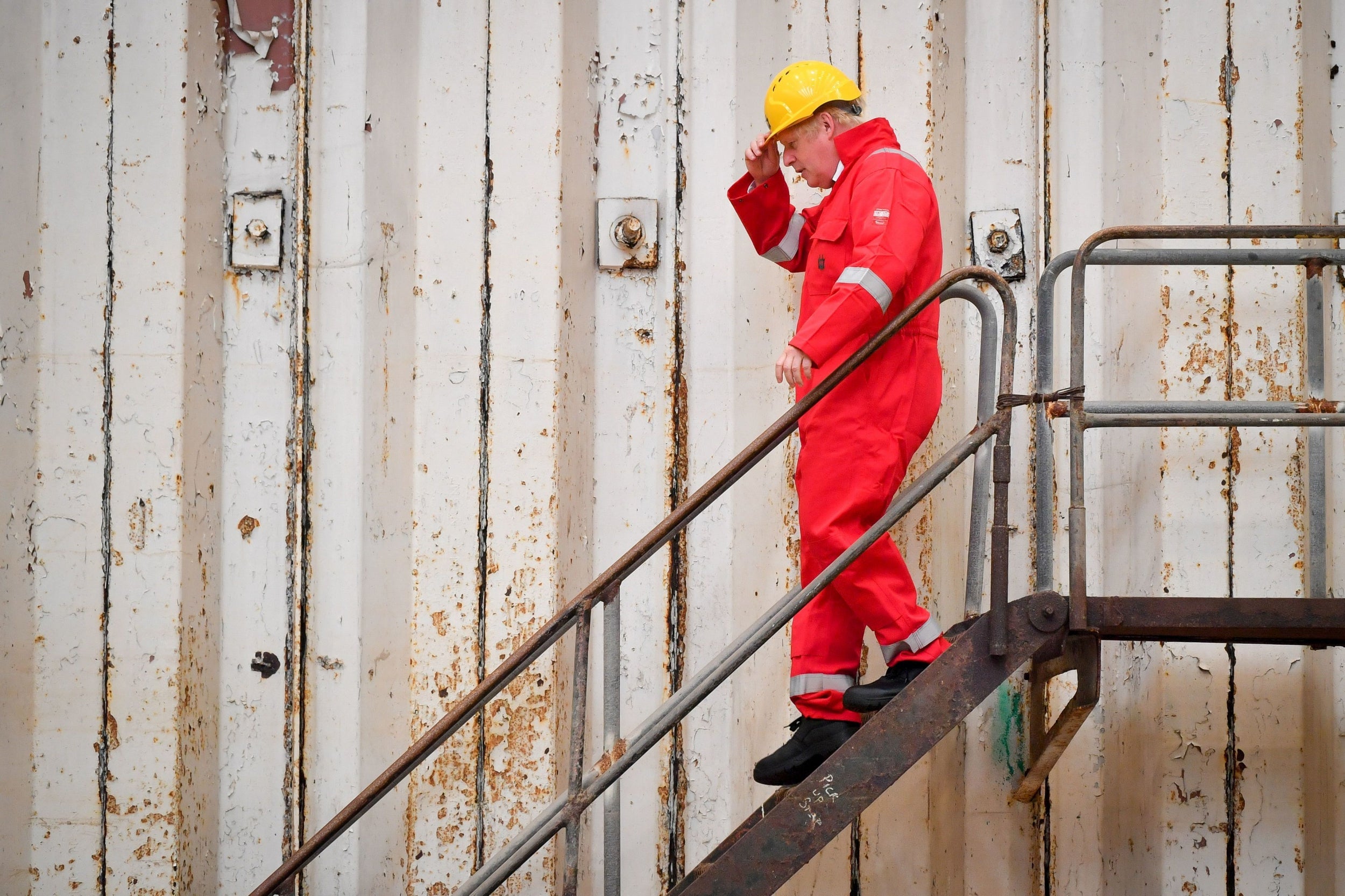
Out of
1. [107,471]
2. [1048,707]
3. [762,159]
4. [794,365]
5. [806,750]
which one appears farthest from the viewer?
[107,471]

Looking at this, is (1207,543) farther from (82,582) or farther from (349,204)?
(82,582)

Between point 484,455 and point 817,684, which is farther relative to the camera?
point 484,455

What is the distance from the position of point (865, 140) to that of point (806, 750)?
148cm

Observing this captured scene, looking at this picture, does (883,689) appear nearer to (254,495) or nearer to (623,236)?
(623,236)

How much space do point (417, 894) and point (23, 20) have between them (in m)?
2.80

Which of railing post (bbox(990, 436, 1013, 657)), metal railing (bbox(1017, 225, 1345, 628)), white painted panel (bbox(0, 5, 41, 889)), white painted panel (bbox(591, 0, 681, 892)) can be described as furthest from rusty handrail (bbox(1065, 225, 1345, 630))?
white painted panel (bbox(0, 5, 41, 889))

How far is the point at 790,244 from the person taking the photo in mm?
2729

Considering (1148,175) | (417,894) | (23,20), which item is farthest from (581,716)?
(23,20)

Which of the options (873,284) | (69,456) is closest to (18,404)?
(69,456)

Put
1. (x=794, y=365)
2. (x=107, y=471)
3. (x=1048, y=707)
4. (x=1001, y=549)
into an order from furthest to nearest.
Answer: (x=107, y=471) → (x=1048, y=707) → (x=794, y=365) → (x=1001, y=549)

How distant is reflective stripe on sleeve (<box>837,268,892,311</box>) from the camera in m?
2.21

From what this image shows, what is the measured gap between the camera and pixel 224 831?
114 inches

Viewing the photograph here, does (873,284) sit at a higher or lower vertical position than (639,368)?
higher

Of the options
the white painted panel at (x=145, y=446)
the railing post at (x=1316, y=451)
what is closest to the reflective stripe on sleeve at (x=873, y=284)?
the railing post at (x=1316, y=451)
